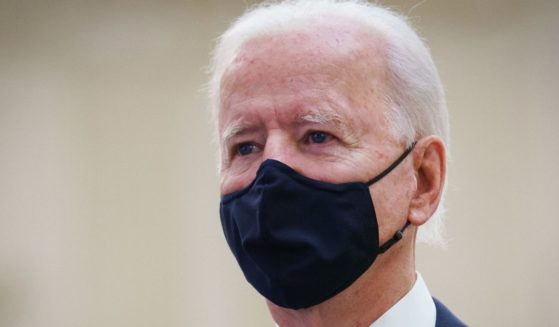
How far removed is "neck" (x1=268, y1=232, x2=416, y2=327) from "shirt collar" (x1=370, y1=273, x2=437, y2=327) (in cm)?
1

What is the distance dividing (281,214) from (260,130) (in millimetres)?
208

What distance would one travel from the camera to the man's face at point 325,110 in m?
1.49

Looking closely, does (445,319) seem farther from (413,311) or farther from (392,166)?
(392,166)

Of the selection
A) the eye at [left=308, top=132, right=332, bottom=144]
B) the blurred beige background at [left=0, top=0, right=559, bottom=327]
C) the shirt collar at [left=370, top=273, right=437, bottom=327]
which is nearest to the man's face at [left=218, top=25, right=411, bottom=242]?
the eye at [left=308, top=132, right=332, bottom=144]

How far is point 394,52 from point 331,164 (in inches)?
12.3

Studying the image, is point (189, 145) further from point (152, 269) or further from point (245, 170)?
point (245, 170)

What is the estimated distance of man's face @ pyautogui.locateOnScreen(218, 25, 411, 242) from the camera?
1.49 metres

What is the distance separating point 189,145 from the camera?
11.6 ft

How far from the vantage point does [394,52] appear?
1577 millimetres

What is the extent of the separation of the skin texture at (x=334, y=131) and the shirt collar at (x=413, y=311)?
0.01 m

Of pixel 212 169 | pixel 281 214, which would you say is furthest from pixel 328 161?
pixel 212 169

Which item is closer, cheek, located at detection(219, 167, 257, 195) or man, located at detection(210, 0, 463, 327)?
man, located at detection(210, 0, 463, 327)

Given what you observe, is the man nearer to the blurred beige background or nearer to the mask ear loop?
the mask ear loop

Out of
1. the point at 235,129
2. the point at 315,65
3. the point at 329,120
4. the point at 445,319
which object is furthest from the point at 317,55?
the point at 445,319
